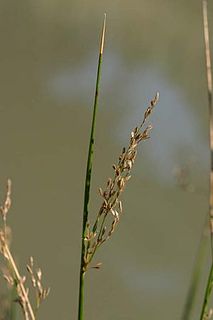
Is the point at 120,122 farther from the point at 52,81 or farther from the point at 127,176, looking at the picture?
the point at 127,176

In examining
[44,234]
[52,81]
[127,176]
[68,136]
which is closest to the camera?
[127,176]

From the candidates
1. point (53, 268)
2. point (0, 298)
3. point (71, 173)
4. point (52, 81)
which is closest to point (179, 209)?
point (71, 173)

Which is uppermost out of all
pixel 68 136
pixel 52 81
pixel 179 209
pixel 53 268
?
pixel 52 81

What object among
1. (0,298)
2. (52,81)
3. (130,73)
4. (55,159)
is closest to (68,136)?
(55,159)

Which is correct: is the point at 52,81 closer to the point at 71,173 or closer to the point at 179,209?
the point at 71,173

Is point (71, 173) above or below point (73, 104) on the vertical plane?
below

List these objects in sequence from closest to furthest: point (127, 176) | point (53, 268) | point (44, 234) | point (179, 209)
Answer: point (127, 176) → point (53, 268) → point (44, 234) → point (179, 209)

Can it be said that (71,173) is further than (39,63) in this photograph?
No
